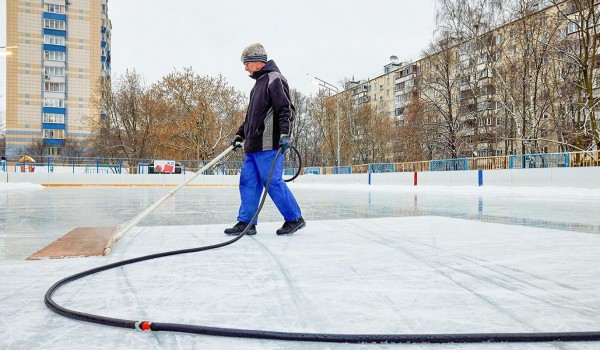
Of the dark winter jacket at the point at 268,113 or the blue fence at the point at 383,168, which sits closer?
the dark winter jacket at the point at 268,113

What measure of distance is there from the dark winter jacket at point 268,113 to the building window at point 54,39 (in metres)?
55.6

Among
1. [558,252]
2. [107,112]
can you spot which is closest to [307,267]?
[558,252]

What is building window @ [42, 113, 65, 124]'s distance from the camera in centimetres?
4792

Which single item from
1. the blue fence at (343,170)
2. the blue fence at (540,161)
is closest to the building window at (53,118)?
the blue fence at (343,170)

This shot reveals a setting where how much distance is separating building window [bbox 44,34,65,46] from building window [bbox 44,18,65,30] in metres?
1.08

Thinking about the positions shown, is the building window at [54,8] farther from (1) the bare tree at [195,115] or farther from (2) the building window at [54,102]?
(1) the bare tree at [195,115]

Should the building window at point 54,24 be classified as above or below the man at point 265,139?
above

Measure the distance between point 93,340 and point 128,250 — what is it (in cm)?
152

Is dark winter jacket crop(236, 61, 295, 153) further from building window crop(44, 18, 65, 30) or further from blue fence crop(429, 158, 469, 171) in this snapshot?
building window crop(44, 18, 65, 30)

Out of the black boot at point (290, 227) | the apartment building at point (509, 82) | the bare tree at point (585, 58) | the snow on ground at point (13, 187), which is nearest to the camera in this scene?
the black boot at point (290, 227)

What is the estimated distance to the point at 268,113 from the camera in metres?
3.38

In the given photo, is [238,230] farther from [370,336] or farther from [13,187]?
[13,187]

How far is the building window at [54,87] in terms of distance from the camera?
4825 centimetres

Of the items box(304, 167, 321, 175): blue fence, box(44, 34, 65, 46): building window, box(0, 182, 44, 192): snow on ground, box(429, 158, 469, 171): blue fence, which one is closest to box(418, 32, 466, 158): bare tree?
box(429, 158, 469, 171): blue fence
